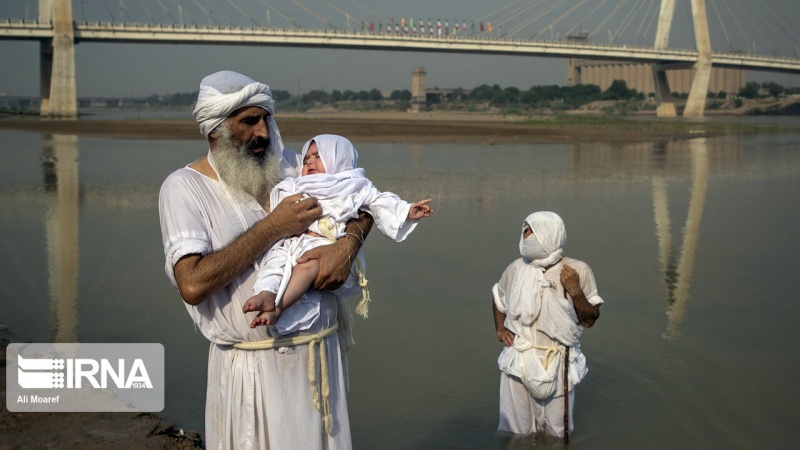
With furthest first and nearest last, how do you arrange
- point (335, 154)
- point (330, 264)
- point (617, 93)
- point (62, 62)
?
point (617, 93) < point (62, 62) < point (335, 154) < point (330, 264)

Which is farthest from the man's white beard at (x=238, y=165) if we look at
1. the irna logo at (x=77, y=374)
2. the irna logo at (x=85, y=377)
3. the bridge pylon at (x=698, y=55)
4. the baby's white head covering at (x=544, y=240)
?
the bridge pylon at (x=698, y=55)

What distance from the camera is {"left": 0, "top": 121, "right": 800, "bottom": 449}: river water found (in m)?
4.49

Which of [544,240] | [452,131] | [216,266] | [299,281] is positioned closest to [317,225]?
[299,281]

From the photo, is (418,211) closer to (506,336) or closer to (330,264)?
(330,264)

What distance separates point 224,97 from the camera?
2.21 meters

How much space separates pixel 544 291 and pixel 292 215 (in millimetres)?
1688

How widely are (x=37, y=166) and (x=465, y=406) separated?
15237 millimetres

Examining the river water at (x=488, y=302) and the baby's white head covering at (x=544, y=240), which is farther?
the river water at (x=488, y=302)

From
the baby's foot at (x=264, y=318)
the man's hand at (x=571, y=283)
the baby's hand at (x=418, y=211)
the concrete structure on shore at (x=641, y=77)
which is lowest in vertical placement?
the man's hand at (x=571, y=283)

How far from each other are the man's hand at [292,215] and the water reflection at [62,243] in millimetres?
3813

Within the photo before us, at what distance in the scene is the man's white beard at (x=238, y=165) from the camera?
7.30 ft

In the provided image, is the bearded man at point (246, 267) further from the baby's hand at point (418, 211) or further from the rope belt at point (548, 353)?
the rope belt at point (548, 353)

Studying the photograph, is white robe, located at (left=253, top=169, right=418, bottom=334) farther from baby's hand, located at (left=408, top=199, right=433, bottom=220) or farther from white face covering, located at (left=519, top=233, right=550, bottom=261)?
white face covering, located at (left=519, top=233, right=550, bottom=261)

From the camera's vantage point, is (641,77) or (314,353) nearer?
(314,353)
